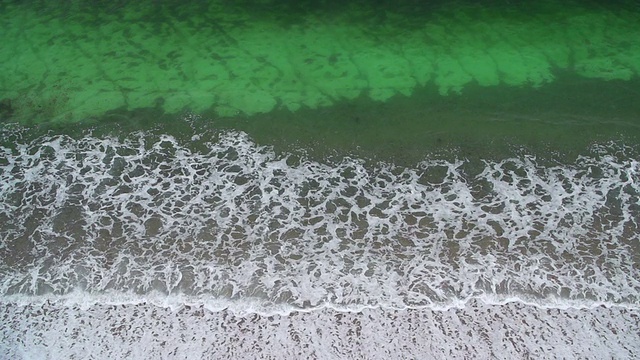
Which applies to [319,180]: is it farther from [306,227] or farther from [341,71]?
[341,71]

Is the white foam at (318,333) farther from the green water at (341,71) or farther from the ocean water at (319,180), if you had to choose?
the green water at (341,71)

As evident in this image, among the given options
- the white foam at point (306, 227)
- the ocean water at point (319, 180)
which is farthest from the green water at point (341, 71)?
the white foam at point (306, 227)

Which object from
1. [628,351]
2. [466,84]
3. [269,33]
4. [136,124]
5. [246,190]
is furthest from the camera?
[269,33]

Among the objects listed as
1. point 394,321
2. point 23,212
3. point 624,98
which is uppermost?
point 624,98

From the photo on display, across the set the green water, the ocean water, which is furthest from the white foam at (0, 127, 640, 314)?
the green water

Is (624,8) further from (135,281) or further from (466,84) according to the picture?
(135,281)

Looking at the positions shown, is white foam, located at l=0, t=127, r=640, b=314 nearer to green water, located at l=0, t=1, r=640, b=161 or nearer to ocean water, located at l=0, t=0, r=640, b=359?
ocean water, located at l=0, t=0, r=640, b=359

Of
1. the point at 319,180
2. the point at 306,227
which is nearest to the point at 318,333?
the point at 306,227

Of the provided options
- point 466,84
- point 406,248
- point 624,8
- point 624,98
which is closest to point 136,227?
point 406,248
